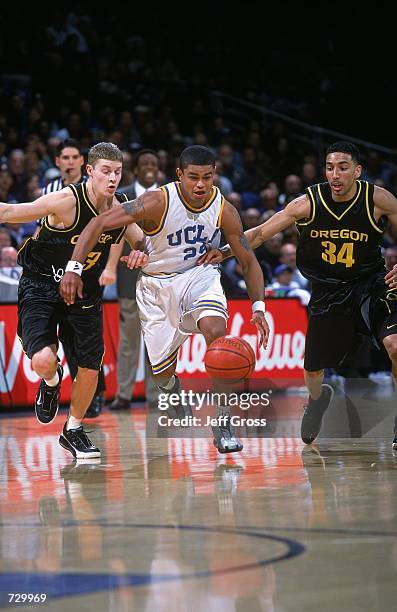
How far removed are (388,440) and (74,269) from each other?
106 inches

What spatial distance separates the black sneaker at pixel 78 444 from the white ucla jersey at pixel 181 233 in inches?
47.3

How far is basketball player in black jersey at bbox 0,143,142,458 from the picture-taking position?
21.3 feet

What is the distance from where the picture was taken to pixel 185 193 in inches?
266

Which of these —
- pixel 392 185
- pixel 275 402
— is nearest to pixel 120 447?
pixel 275 402

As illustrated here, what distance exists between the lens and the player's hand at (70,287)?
6.11 m

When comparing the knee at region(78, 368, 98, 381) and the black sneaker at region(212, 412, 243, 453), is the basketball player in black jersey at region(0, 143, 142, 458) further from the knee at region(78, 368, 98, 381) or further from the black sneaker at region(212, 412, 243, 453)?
the black sneaker at region(212, 412, 243, 453)

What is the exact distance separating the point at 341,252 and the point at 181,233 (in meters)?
1.06

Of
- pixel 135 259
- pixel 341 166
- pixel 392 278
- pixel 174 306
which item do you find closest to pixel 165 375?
pixel 174 306

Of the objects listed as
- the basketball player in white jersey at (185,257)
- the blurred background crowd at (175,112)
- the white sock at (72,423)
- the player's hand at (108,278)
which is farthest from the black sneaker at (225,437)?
the blurred background crowd at (175,112)

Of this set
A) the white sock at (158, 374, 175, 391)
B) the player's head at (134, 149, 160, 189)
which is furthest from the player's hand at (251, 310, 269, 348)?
the player's head at (134, 149, 160, 189)

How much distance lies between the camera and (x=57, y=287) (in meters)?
6.71

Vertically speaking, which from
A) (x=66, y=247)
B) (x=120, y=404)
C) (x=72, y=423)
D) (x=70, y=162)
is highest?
(x=70, y=162)

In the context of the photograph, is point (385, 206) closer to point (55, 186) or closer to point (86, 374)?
point (86, 374)

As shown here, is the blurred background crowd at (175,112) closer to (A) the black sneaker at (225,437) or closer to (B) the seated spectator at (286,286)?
(B) the seated spectator at (286,286)
